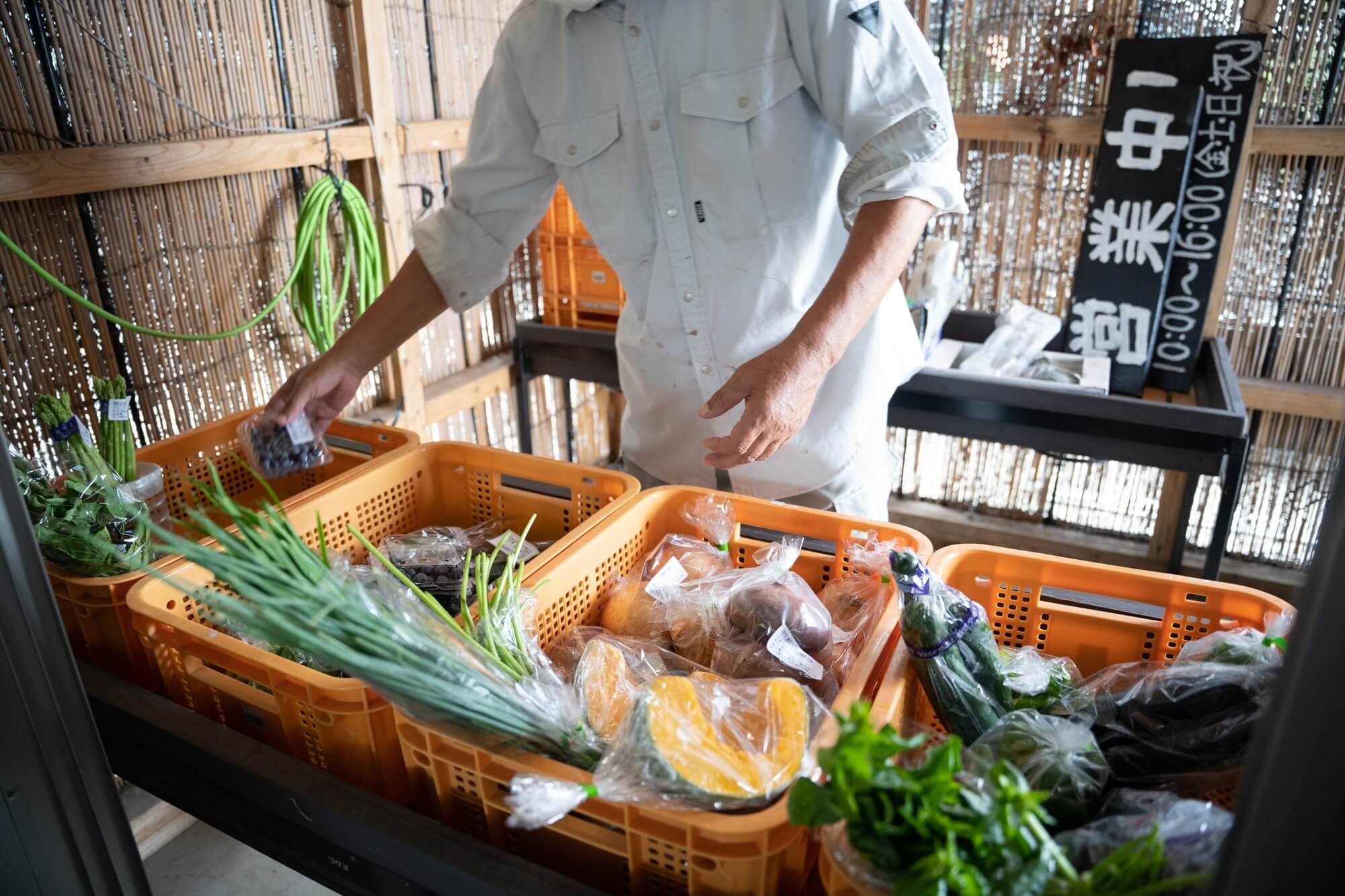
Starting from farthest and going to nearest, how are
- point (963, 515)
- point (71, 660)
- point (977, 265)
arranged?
point (963, 515) < point (977, 265) < point (71, 660)

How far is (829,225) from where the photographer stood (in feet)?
5.04

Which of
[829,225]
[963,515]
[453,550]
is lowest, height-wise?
[963,515]

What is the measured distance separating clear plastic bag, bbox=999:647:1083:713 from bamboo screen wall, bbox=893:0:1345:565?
2652 mm

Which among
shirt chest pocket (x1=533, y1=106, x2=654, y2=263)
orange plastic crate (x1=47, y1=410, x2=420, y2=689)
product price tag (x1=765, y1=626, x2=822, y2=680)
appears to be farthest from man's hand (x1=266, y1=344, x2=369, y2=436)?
product price tag (x1=765, y1=626, x2=822, y2=680)

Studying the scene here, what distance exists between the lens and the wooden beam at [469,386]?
10.3 ft

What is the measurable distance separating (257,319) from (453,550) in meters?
1.28

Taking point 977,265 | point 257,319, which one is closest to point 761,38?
point 257,319

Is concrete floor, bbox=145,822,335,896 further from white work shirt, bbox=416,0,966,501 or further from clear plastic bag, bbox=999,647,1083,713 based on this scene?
clear plastic bag, bbox=999,647,1083,713

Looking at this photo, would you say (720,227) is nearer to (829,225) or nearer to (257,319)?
(829,225)

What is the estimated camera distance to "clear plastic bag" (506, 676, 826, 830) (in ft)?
2.38

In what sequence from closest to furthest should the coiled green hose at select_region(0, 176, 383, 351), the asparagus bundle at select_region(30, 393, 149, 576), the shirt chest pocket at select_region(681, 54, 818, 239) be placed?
the asparagus bundle at select_region(30, 393, 149, 576)
the shirt chest pocket at select_region(681, 54, 818, 239)
the coiled green hose at select_region(0, 176, 383, 351)

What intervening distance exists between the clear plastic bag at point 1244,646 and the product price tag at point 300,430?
1300mm

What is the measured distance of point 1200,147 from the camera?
105 inches

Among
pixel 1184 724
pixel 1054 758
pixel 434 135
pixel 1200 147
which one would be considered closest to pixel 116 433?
pixel 1054 758
